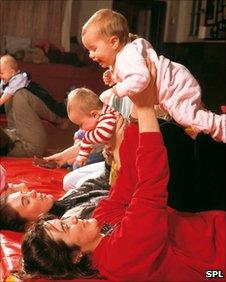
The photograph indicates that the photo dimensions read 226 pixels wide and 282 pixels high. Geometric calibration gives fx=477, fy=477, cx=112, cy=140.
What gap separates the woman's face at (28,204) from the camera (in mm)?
1658

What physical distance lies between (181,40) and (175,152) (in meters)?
4.90

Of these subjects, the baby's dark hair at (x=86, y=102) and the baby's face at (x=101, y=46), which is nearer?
the baby's face at (x=101, y=46)

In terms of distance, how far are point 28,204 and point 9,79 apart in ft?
6.14

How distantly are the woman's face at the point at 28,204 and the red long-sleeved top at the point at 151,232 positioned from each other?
474 mm

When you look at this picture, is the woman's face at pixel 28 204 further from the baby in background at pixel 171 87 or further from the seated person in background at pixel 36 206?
the baby in background at pixel 171 87

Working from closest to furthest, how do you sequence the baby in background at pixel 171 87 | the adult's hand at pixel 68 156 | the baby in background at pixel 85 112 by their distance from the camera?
the baby in background at pixel 171 87 → the baby in background at pixel 85 112 → the adult's hand at pixel 68 156

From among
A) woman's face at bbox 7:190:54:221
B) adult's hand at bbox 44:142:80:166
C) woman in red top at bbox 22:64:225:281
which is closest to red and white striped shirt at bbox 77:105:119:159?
woman's face at bbox 7:190:54:221

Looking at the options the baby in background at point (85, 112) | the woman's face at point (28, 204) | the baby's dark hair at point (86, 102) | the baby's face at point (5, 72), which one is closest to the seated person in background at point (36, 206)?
the woman's face at point (28, 204)

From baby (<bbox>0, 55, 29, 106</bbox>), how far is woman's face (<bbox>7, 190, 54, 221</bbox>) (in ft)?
5.57

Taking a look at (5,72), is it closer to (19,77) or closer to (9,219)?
(19,77)

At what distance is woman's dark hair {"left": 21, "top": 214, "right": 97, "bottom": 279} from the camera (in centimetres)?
118

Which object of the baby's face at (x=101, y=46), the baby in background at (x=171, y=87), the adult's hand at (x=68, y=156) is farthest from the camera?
the adult's hand at (x=68, y=156)

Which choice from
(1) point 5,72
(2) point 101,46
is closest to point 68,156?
(1) point 5,72

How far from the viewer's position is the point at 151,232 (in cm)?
104
